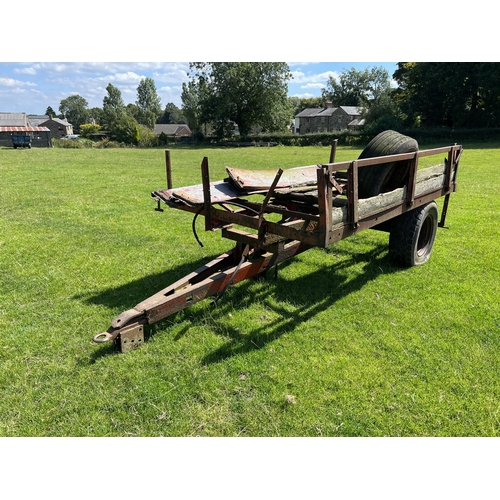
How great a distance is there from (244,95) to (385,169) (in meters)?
48.4

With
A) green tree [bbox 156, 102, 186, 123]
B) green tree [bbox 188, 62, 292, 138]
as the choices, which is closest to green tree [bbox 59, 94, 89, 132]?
green tree [bbox 156, 102, 186, 123]

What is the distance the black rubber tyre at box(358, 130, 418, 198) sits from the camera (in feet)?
14.5

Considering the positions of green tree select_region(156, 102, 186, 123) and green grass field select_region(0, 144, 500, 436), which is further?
green tree select_region(156, 102, 186, 123)

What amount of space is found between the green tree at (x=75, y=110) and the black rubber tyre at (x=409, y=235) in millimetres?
127705

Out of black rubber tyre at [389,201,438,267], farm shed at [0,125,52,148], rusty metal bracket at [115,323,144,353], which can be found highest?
farm shed at [0,125,52,148]

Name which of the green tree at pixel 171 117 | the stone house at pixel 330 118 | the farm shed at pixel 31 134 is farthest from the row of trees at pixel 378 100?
the green tree at pixel 171 117

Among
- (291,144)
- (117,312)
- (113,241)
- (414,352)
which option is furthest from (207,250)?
(291,144)

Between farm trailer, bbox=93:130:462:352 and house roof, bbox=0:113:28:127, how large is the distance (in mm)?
61676

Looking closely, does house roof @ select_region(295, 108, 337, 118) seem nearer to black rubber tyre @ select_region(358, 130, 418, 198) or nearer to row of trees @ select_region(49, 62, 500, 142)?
row of trees @ select_region(49, 62, 500, 142)

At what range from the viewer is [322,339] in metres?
3.71

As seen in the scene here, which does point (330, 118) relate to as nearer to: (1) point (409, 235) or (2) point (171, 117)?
(2) point (171, 117)

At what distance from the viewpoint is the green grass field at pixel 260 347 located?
108 inches

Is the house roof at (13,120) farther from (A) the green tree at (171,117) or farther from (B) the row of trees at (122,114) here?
(A) the green tree at (171,117)

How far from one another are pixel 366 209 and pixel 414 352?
4.48ft
